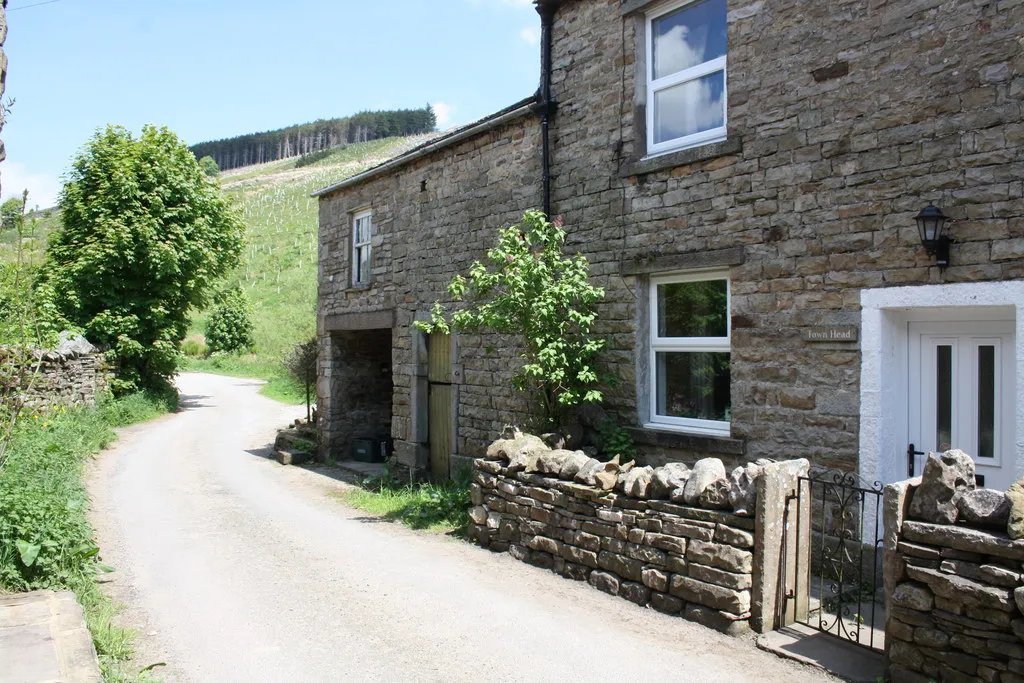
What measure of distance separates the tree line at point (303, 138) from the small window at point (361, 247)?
337 ft

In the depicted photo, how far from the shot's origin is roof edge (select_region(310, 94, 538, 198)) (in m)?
9.35

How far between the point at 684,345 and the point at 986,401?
2729 millimetres

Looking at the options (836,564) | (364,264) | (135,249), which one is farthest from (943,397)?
(135,249)

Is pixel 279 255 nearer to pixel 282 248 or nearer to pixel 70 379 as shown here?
pixel 282 248

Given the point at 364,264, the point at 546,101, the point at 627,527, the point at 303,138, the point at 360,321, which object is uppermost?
the point at 303,138

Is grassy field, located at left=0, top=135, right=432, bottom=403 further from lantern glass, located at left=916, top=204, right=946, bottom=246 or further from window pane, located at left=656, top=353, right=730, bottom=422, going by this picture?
lantern glass, located at left=916, top=204, right=946, bottom=246

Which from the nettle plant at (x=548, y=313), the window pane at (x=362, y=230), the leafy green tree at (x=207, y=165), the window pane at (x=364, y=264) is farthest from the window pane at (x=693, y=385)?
the leafy green tree at (x=207, y=165)

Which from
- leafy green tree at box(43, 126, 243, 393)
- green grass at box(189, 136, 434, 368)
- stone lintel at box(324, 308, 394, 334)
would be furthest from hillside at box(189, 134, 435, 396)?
stone lintel at box(324, 308, 394, 334)

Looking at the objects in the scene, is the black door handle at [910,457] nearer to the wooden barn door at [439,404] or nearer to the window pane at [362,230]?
the wooden barn door at [439,404]

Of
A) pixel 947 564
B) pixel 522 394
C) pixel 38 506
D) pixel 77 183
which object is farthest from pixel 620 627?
pixel 77 183

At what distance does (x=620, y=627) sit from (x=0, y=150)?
→ 476cm

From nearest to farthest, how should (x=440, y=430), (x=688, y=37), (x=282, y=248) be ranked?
(x=688, y=37) < (x=440, y=430) < (x=282, y=248)

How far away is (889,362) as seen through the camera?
5.98m

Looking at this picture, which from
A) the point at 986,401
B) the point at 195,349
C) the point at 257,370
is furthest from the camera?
the point at 195,349
